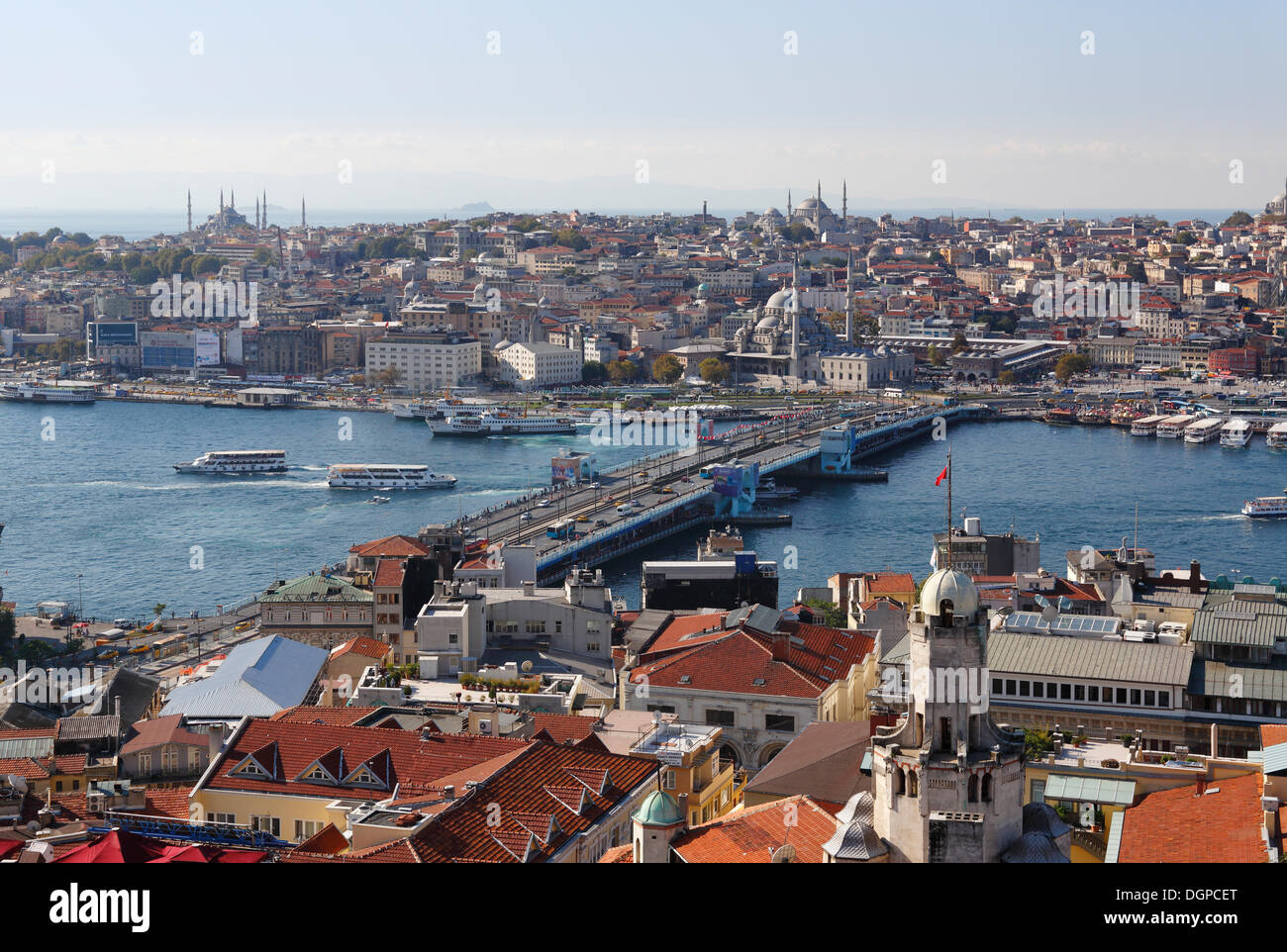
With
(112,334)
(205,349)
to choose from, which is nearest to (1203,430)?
(205,349)

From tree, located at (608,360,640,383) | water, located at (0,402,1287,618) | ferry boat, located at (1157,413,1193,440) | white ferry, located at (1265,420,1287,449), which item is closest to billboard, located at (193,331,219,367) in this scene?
water, located at (0,402,1287,618)

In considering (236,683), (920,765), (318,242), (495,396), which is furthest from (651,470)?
(318,242)

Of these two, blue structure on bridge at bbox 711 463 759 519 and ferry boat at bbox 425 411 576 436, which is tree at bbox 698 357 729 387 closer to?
ferry boat at bbox 425 411 576 436

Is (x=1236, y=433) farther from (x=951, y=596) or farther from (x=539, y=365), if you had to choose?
(x=951, y=596)

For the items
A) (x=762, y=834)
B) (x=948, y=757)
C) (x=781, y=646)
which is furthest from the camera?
(x=781, y=646)
